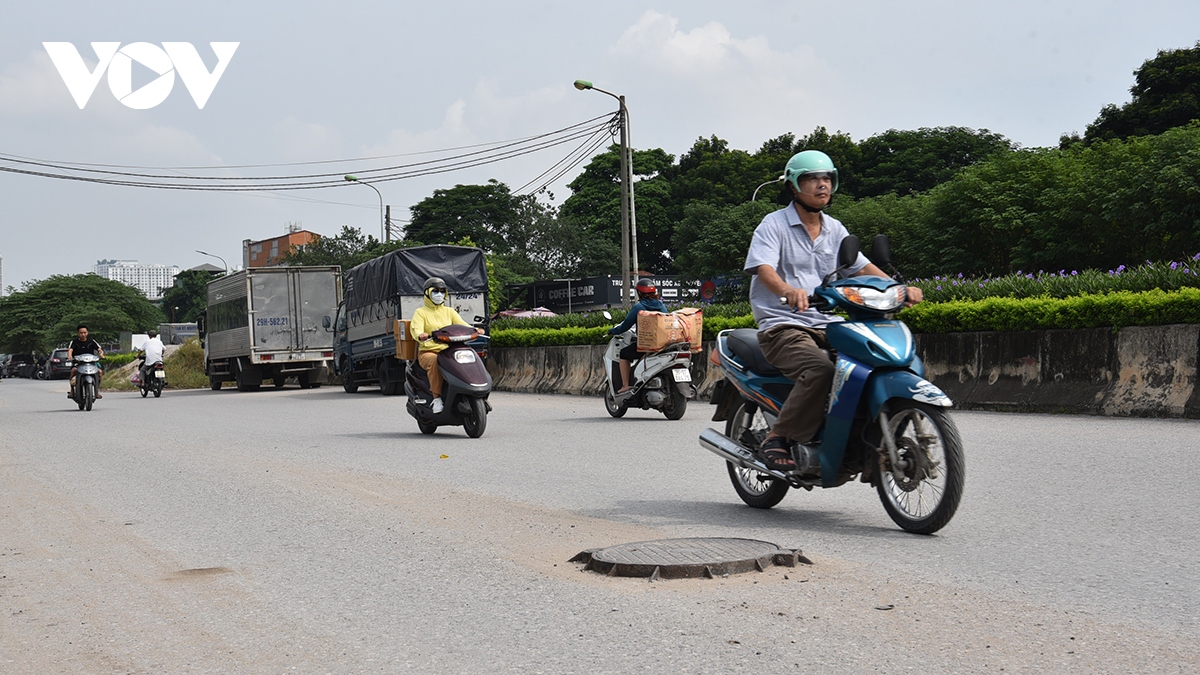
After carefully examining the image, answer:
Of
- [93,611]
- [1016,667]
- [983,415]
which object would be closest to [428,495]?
[93,611]

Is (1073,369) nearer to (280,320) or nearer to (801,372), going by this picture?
(801,372)

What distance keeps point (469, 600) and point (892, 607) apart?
163cm

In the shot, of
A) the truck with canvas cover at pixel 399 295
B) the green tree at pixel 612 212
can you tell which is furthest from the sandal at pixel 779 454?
the green tree at pixel 612 212

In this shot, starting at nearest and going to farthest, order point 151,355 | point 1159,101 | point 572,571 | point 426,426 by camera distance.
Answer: point 572,571 → point 426,426 → point 151,355 → point 1159,101

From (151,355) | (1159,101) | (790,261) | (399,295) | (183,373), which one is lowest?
(183,373)

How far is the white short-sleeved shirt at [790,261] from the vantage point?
244 inches

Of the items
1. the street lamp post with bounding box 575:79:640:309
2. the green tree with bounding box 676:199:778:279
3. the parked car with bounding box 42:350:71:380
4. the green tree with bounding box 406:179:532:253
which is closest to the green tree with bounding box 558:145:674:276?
the green tree with bounding box 406:179:532:253

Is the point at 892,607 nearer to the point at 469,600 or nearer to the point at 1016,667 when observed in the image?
the point at 1016,667

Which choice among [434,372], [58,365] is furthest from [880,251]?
[58,365]

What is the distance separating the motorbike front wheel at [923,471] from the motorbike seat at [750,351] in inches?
33.5

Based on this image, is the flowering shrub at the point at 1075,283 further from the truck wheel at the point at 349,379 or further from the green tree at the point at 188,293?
the green tree at the point at 188,293

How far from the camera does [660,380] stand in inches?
566

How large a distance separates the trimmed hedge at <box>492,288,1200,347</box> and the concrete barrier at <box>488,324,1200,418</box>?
90mm

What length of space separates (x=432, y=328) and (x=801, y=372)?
7.61 m
